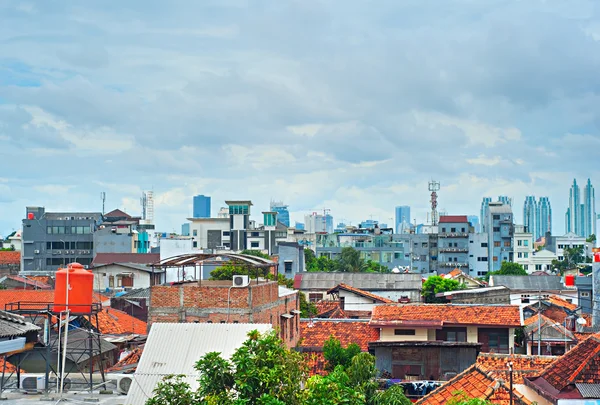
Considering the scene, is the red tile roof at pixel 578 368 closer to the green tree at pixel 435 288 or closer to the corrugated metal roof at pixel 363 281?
the green tree at pixel 435 288

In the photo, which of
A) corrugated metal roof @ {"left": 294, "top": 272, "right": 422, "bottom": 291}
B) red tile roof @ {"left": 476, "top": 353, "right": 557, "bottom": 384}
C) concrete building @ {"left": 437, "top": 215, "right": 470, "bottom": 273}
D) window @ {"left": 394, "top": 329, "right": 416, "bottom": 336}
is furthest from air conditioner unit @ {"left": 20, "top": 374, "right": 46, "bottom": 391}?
concrete building @ {"left": 437, "top": 215, "right": 470, "bottom": 273}

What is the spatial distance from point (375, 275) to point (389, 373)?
120 feet

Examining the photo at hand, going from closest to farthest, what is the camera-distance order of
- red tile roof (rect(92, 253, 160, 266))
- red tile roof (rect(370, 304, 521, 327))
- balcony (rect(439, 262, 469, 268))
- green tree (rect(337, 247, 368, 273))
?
red tile roof (rect(370, 304, 521, 327)) < red tile roof (rect(92, 253, 160, 266)) < green tree (rect(337, 247, 368, 273)) < balcony (rect(439, 262, 469, 268))

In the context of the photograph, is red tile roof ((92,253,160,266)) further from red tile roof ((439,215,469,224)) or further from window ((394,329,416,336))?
red tile roof ((439,215,469,224))

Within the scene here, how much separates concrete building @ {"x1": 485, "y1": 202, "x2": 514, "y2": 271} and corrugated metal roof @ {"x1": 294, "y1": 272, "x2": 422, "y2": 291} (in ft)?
172

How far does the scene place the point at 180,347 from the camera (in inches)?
815

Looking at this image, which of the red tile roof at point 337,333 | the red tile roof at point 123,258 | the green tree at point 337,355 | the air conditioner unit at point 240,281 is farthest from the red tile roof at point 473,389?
the red tile roof at point 123,258

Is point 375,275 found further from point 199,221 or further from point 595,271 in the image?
point 199,221

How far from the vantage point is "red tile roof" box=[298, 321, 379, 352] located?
1502 inches

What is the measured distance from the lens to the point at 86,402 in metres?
17.5

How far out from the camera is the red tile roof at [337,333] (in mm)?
38156

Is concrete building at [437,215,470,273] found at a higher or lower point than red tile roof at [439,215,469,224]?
lower

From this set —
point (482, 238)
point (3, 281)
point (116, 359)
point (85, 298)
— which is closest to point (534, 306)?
point (116, 359)

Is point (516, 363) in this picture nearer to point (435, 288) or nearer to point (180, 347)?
point (180, 347)
